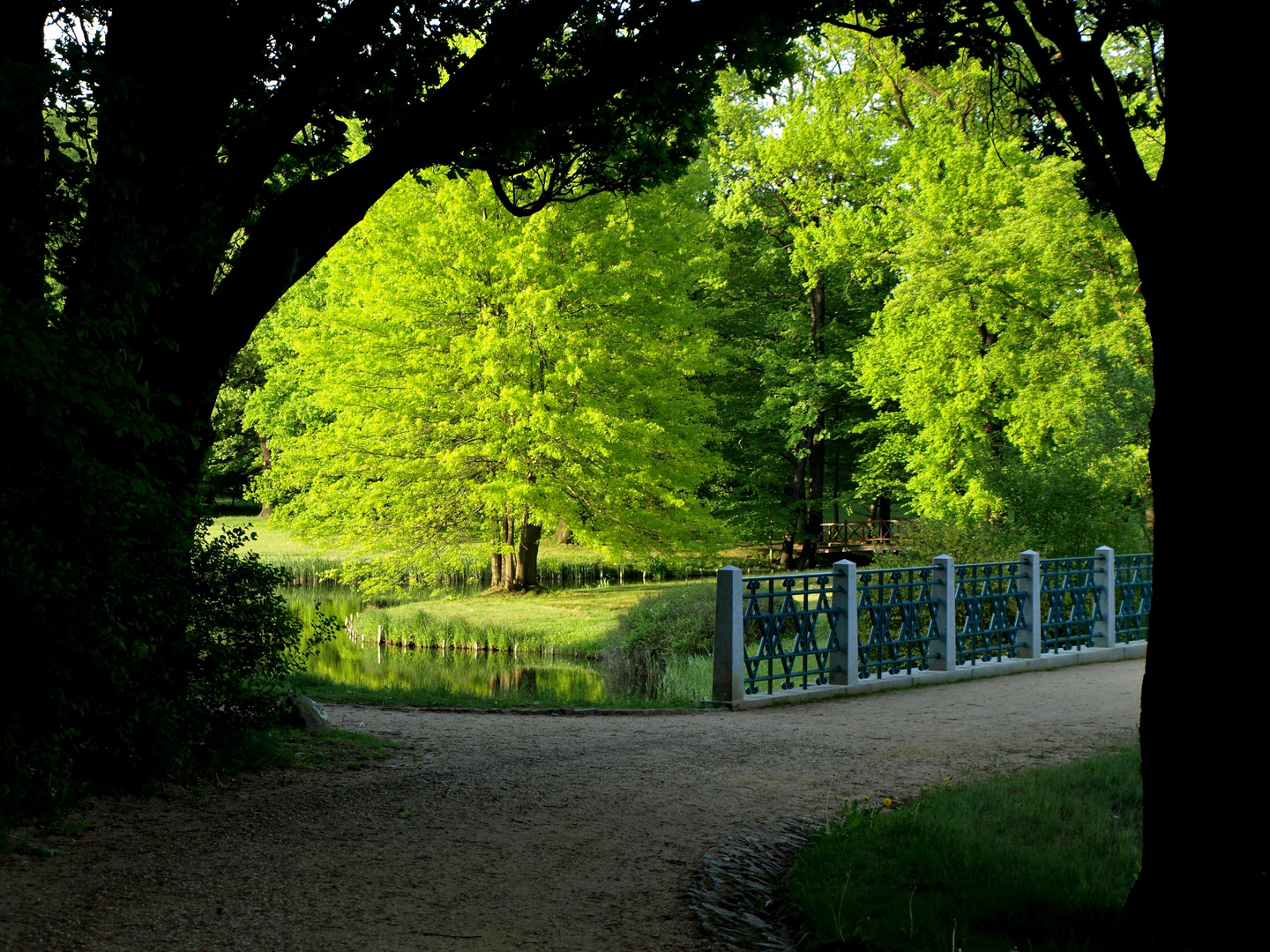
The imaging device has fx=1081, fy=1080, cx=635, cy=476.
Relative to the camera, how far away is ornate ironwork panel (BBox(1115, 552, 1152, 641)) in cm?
1694

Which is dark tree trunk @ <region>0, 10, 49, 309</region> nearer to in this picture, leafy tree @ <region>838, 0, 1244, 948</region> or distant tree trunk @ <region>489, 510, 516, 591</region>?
leafy tree @ <region>838, 0, 1244, 948</region>

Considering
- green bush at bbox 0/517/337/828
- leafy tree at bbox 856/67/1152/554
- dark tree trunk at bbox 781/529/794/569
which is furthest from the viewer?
dark tree trunk at bbox 781/529/794/569

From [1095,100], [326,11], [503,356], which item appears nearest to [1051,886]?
[1095,100]

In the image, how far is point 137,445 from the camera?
669cm

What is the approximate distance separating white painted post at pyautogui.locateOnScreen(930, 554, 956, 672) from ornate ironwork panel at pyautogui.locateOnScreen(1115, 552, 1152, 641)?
4.63 meters

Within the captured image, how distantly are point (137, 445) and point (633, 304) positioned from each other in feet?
58.7

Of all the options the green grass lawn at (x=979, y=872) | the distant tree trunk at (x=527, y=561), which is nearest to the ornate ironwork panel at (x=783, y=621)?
the green grass lawn at (x=979, y=872)

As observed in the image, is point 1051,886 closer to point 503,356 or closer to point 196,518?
point 196,518

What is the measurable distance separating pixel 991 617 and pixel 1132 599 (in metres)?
3.67

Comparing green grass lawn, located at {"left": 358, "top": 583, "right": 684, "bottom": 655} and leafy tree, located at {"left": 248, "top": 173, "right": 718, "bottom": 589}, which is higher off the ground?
leafy tree, located at {"left": 248, "top": 173, "right": 718, "bottom": 589}

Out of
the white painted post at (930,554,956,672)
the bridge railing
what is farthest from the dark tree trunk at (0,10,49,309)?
the white painted post at (930,554,956,672)

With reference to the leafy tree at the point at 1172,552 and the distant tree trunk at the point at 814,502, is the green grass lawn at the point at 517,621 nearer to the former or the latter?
the distant tree trunk at the point at 814,502

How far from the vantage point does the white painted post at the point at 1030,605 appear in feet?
48.7

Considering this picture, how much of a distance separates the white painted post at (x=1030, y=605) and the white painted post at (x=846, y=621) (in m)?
3.74
